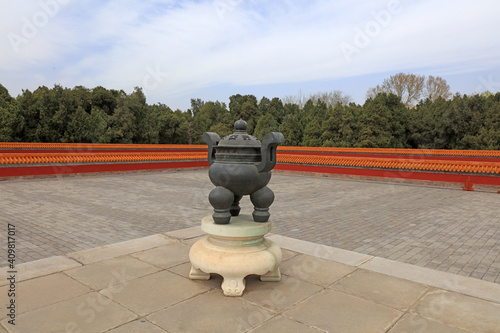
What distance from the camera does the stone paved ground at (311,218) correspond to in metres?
4.84

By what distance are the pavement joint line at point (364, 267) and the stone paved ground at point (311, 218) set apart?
40cm

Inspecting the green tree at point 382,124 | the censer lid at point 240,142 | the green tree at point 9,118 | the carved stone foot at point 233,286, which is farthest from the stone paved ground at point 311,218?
the green tree at point 382,124

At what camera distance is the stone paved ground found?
4.84 m

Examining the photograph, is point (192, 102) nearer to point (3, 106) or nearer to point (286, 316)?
point (3, 106)

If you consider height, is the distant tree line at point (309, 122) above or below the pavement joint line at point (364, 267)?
above

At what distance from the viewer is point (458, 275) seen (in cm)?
380

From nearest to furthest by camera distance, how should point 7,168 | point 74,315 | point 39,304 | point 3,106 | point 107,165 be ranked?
point 74,315, point 39,304, point 7,168, point 107,165, point 3,106

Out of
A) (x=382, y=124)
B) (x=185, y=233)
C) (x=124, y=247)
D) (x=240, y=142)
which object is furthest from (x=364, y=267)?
(x=382, y=124)

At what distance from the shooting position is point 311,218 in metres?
7.07

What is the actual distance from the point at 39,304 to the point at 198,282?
145cm

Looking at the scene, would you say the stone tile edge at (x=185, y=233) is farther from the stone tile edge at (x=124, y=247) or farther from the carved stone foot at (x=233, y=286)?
the carved stone foot at (x=233, y=286)

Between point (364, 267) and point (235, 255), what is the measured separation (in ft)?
5.62

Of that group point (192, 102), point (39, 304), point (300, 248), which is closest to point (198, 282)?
point (39, 304)

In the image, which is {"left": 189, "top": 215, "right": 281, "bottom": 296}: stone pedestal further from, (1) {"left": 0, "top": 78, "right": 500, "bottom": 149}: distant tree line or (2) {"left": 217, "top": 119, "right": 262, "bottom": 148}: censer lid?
(1) {"left": 0, "top": 78, "right": 500, "bottom": 149}: distant tree line
